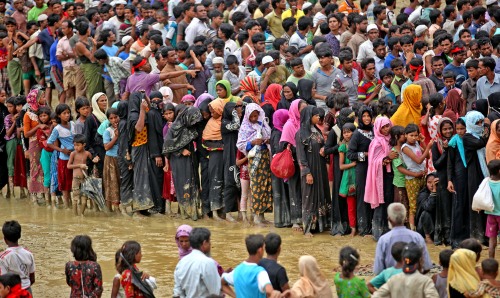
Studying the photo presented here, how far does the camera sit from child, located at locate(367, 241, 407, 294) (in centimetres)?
979

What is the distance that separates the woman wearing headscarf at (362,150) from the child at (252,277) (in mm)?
4511

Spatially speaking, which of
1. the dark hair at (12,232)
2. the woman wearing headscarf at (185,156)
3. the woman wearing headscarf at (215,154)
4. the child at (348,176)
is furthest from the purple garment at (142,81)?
the dark hair at (12,232)

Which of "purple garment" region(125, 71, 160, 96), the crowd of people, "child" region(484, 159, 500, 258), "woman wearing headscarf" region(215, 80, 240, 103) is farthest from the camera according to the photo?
"purple garment" region(125, 71, 160, 96)

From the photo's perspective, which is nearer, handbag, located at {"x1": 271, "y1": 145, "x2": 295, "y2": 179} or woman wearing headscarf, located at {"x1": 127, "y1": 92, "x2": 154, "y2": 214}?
handbag, located at {"x1": 271, "y1": 145, "x2": 295, "y2": 179}

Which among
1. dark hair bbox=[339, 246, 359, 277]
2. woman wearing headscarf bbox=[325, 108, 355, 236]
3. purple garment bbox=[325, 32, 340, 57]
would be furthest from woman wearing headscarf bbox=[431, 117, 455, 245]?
purple garment bbox=[325, 32, 340, 57]

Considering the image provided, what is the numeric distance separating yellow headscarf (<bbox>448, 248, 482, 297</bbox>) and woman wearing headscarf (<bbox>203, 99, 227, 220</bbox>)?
612 centimetres

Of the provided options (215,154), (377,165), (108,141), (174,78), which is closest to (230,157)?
(215,154)

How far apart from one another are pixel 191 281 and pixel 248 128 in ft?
17.4

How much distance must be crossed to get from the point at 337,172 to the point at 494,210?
2.33m

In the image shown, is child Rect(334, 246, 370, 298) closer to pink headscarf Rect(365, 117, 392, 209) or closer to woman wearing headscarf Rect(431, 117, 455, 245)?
woman wearing headscarf Rect(431, 117, 455, 245)

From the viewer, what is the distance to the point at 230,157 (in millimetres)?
15438

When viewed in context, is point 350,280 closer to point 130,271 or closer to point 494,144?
point 130,271

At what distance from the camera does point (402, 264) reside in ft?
32.1

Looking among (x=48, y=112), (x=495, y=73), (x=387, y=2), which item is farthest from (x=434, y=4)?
(x=48, y=112)
